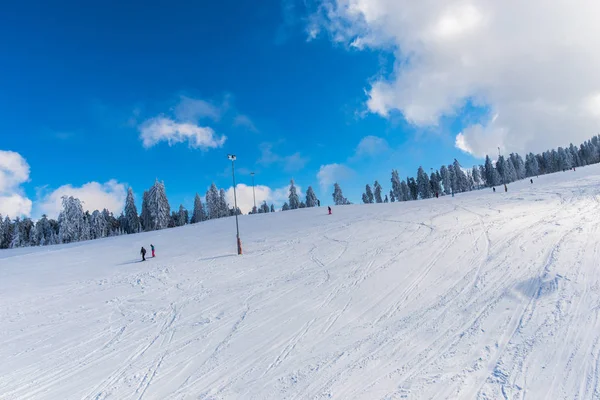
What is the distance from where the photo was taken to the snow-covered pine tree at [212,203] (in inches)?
3546

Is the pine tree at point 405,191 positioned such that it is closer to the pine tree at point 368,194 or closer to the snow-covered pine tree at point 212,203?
the pine tree at point 368,194

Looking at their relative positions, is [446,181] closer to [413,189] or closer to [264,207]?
[413,189]

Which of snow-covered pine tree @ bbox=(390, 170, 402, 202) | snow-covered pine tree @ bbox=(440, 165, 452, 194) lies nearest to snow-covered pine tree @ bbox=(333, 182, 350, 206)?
snow-covered pine tree @ bbox=(390, 170, 402, 202)

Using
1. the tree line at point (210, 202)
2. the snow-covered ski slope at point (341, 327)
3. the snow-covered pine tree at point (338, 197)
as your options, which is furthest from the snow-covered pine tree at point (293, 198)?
the snow-covered ski slope at point (341, 327)

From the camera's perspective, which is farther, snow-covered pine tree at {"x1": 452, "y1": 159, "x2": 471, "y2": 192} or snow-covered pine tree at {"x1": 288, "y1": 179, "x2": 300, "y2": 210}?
snow-covered pine tree at {"x1": 452, "y1": 159, "x2": 471, "y2": 192}

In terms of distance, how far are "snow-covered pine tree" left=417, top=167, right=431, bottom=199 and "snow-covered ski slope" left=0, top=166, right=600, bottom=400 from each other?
306ft

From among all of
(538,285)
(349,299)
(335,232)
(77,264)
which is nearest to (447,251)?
(538,285)

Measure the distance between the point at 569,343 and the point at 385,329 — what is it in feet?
11.7

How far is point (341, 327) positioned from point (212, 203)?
88.0 m

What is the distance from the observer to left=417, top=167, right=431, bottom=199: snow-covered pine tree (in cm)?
10300

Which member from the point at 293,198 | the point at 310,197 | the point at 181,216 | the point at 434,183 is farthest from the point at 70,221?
the point at 434,183

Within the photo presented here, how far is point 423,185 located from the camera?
104m

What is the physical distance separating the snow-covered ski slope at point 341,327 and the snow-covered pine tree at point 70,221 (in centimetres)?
5985

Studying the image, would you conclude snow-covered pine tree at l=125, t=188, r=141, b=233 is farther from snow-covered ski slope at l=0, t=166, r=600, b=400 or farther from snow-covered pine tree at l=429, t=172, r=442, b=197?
snow-covered pine tree at l=429, t=172, r=442, b=197
